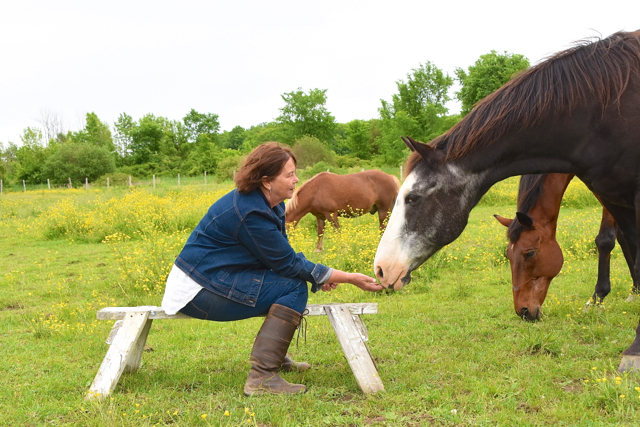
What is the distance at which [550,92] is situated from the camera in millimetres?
3094

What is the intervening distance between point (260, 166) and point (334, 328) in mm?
1143

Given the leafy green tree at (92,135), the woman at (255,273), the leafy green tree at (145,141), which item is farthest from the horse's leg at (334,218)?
the leafy green tree at (92,135)

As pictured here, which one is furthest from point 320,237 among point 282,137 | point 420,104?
point 282,137

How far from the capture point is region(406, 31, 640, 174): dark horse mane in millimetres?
3057

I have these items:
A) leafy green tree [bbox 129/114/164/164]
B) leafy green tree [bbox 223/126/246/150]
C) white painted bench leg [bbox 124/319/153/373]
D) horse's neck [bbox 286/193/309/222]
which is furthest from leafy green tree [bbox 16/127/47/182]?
white painted bench leg [bbox 124/319/153/373]

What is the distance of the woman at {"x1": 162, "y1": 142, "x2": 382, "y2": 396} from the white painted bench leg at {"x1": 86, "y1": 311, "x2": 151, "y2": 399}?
0.24 m

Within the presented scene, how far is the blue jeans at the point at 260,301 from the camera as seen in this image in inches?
121

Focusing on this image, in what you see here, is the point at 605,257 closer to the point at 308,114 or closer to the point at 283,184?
the point at 283,184

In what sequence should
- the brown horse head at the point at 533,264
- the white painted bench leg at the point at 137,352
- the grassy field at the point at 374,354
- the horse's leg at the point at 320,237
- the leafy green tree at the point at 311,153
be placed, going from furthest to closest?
the leafy green tree at the point at 311,153, the horse's leg at the point at 320,237, the brown horse head at the point at 533,264, the white painted bench leg at the point at 137,352, the grassy field at the point at 374,354

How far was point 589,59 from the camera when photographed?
3.16 meters

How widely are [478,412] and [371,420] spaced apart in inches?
23.7

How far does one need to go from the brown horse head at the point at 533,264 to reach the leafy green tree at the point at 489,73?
30739 mm

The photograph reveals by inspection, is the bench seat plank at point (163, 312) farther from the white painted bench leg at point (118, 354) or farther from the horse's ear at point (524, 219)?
the horse's ear at point (524, 219)

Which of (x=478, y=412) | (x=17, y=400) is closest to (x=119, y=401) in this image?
(x=17, y=400)
